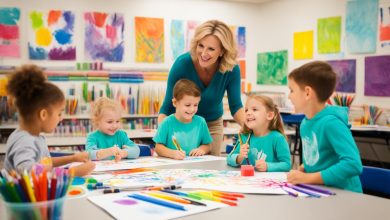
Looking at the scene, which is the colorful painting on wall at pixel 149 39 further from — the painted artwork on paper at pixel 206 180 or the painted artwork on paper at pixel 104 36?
the painted artwork on paper at pixel 206 180

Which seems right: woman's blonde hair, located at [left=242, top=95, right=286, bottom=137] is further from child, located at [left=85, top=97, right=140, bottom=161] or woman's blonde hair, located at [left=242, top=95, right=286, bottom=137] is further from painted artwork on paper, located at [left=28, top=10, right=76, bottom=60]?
painted artwork on paper, located at [left=28, top=10, right=76, bottom=60]

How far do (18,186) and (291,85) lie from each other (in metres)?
1.21

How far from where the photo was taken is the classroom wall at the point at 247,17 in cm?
505

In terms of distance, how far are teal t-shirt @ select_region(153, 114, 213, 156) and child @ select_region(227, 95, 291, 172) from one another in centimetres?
36

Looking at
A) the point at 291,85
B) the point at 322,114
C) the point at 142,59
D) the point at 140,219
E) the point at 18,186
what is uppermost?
the point at 142,59

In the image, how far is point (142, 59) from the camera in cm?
562

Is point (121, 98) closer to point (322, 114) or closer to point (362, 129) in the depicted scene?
point (362, 129)

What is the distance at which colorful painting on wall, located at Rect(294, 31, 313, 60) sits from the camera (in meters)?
5.73

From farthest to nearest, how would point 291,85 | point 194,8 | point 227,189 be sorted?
1. point 194,8
2. point 291,85
3. point 227,189

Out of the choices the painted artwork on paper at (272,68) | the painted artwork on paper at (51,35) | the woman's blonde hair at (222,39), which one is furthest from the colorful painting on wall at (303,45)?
the woman's blonde hair at (222,39)

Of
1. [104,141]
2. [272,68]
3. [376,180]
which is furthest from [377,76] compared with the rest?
[104,141]

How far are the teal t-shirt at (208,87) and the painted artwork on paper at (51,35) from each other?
307cm

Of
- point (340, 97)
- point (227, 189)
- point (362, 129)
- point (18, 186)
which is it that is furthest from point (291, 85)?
point (340, 97)

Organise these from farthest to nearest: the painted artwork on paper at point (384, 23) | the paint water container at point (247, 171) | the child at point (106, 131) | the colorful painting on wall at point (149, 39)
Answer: the colorful painting on wall at point (149, 39) → the painted artwork on paper at point (384, 23) → the child at point (106, 131) → the paint water container at point (247, 171)
